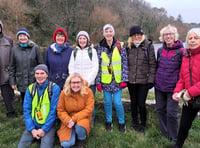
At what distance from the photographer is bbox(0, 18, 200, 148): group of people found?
2.99m

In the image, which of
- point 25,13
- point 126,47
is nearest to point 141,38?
point 126,47

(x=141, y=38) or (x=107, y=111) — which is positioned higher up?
(x=141, y=38)

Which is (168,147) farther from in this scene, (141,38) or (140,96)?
(141,38)

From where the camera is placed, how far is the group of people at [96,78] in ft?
9.82

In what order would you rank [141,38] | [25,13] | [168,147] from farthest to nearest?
1. [25,13]
2. [141,38]
3. [168,147]

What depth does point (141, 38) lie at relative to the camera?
3463mm

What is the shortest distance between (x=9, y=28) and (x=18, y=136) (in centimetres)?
2034

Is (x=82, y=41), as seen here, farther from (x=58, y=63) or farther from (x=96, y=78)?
(x=96, y=78)

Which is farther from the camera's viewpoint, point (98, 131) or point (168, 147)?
point (98, 131)

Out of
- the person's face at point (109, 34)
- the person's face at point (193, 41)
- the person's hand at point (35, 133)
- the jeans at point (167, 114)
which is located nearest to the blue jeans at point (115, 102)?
the jeans at point (167, 114)

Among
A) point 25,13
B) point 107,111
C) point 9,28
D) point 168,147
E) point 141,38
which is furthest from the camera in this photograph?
point 25,13

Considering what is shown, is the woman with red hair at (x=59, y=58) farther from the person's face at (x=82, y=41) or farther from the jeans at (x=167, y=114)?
the jeans at (x=167, y=114)

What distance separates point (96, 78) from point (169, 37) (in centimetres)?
152

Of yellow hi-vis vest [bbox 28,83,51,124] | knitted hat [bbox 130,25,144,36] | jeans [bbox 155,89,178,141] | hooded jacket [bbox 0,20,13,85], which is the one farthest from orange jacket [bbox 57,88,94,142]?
hooded jacket [bbox 0,20,13,85]
